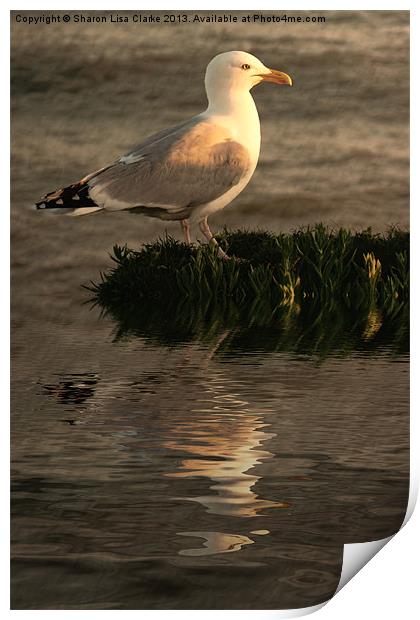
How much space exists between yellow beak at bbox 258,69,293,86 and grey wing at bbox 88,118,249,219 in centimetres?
23

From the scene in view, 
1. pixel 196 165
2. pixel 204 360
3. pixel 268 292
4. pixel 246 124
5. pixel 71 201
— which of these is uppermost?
pixel 246 124

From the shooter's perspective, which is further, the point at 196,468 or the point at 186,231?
the point at 186,231

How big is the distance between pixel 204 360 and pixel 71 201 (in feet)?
2.27

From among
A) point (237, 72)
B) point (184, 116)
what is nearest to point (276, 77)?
point (237, 72)

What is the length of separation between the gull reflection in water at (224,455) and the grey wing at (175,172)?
659 millimetres

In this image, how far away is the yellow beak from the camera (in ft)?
15.1

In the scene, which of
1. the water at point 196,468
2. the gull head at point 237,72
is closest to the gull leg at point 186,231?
the water at point 196,468

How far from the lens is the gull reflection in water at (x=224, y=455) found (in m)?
4.07

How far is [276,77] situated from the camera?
15.1 feet

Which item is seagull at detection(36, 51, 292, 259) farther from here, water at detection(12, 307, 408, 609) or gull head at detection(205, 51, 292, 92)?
water at detection(12, 307, 408, 609)

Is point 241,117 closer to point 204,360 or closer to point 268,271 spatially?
point 268,271

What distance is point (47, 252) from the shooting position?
14.9ft

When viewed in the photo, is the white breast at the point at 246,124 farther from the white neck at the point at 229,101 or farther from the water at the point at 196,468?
the water at the point at 196,468
